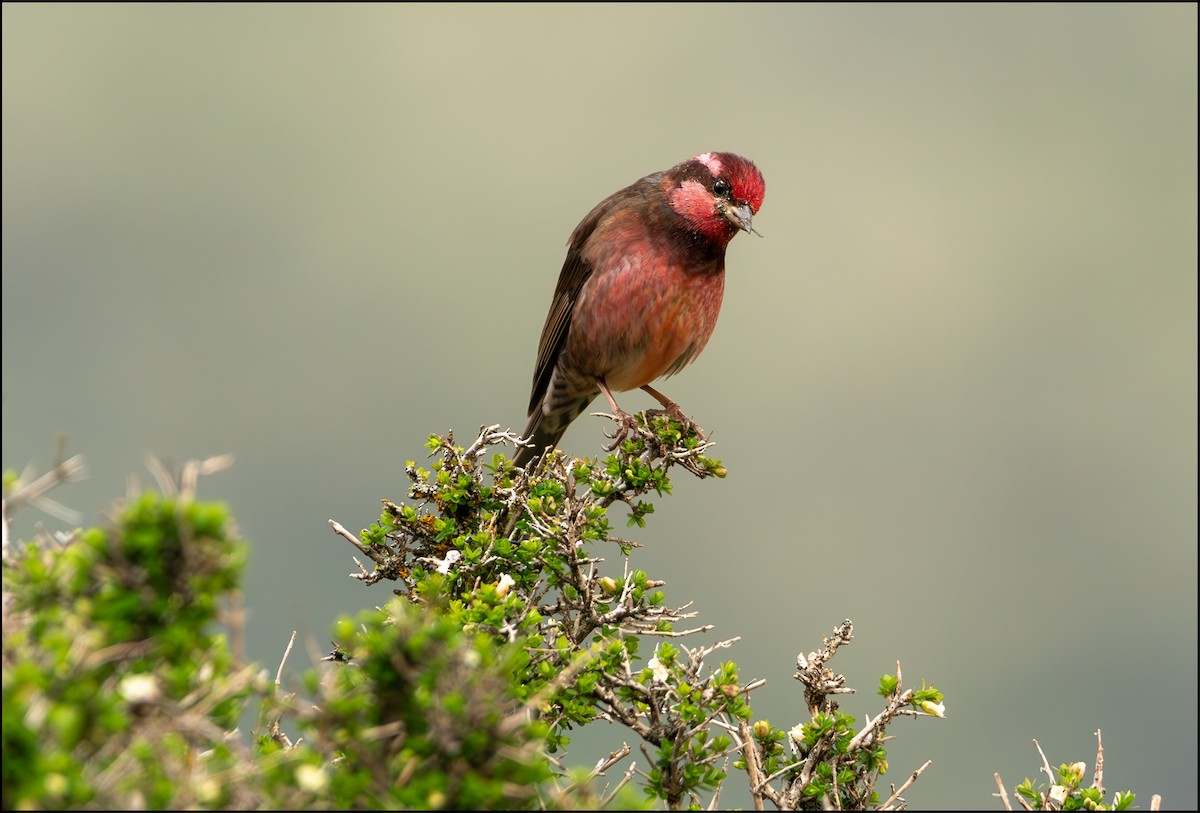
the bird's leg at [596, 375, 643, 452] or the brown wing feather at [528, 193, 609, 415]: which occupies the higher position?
the brown wing feather at [528, 193, 609, 415]

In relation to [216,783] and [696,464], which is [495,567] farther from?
[216,783]

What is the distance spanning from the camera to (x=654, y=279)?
7.71 metres

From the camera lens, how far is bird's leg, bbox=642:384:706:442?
21.0 ft

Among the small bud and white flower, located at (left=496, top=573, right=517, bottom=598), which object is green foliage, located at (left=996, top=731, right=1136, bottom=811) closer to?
the small bud

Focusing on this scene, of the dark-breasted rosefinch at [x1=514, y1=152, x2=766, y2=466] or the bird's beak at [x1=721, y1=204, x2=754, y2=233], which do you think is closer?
the bird's beak at [x1=721, y1=204, x2=754, y2=233]

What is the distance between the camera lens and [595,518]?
4809 mm

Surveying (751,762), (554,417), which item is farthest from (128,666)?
(554,417)

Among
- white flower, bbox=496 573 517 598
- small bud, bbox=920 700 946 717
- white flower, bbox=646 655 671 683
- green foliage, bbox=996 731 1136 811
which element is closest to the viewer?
green foliage, bbox=996 731 1136 811

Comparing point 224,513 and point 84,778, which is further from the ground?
point 224,513

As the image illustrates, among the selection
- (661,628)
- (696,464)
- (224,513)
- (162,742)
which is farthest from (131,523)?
(696,464)

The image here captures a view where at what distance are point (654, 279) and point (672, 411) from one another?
0.79m

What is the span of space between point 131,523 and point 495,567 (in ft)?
8.26

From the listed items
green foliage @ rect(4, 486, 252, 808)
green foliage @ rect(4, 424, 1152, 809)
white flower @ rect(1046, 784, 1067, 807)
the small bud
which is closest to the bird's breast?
the small bud

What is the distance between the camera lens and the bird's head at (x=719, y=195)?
7.68m
